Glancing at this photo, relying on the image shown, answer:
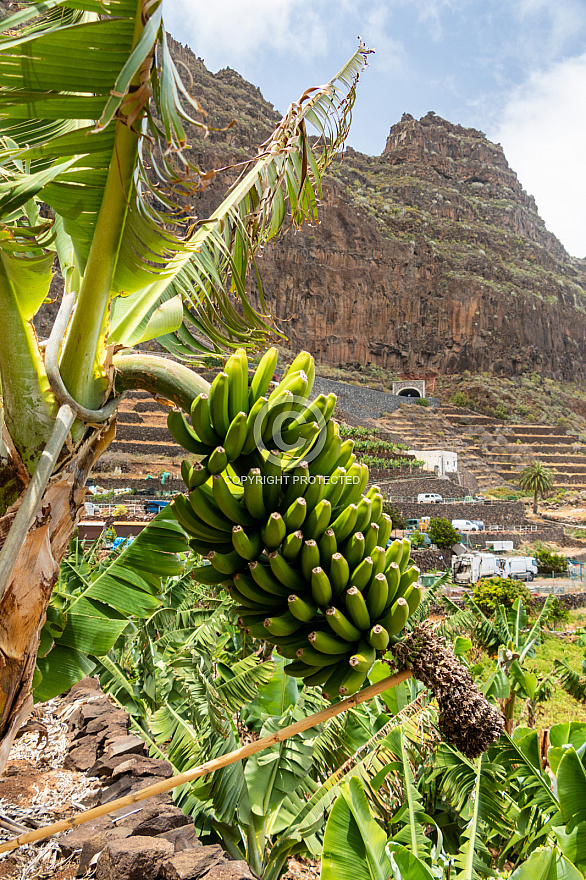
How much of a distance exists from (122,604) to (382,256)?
224 ft

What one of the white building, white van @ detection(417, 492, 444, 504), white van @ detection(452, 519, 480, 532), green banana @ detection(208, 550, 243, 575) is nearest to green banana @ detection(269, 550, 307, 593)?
green banana @ detection(208, 550, 243, 575)

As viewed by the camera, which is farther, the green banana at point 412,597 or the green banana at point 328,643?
the green banana at point 412,597

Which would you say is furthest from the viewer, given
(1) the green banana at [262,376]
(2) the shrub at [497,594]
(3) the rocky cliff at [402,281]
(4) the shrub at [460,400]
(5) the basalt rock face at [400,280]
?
(3) the rocky cliff at [402,281]

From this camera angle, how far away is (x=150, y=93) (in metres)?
0.92

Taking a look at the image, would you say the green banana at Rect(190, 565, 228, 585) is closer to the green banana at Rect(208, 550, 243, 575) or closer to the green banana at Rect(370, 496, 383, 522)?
the green banana at Rect(208, 550, 243, 575)

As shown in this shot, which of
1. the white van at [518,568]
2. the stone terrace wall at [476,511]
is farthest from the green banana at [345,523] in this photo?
the stone terrace wall at [476,511]

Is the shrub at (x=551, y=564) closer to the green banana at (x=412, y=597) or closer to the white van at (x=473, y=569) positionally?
the white van at (x=473, y=569)

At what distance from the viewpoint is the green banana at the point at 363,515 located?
1.30m

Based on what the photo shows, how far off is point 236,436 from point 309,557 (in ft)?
1.10

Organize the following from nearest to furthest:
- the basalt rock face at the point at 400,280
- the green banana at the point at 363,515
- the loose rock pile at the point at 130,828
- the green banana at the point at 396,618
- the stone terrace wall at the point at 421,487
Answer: the green banana at the point at 396,618 < the green banana at the point at 363,515 < the loose rock pile at the point at 130,828 < the stone terrace wall at the point at 421,487 < the basalt rock face at the point at 400,280

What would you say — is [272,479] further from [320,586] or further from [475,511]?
[475,511]

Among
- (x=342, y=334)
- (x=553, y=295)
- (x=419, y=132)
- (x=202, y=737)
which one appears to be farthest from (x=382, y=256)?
(x=202, y=737)

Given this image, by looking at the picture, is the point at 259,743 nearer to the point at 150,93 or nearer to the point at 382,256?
the point at 150,93

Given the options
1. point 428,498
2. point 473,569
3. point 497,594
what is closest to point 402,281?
point 428,498
